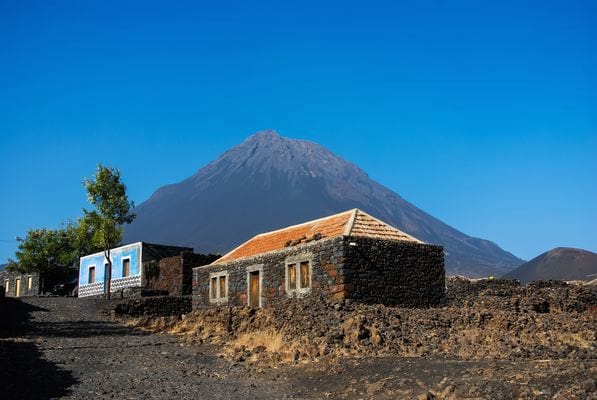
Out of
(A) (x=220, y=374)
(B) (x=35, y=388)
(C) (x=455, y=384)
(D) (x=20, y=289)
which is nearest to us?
(C) (x=455, y=384)

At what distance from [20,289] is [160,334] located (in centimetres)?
3389

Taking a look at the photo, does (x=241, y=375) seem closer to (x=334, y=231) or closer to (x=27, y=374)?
(x=27, y=374)

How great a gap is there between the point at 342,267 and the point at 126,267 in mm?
25196

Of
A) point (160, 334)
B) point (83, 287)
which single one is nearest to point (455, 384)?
point (160, 334)

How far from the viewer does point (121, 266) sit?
135 ft

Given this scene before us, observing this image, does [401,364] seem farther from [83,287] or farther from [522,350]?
[83,287]

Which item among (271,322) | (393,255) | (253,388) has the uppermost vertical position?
(393,255)

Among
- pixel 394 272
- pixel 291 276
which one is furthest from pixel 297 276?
pixel 394 272

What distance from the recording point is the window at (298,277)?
21625 mm

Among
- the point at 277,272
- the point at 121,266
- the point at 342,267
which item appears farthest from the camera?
the point at 121,266

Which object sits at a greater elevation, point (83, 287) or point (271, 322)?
point (83, 287)

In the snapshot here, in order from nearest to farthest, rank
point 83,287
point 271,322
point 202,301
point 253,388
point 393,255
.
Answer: point 253,388
point 271,322
point 393,255
point 202,301
point 83,287

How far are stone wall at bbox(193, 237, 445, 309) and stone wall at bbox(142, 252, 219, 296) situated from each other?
36.8 feet

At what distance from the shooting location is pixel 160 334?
2269 centimetres
